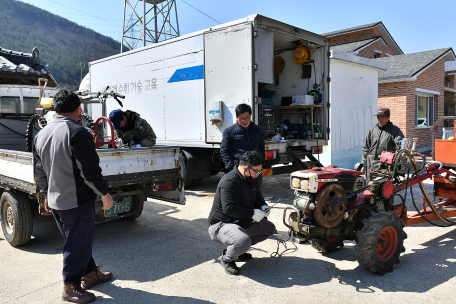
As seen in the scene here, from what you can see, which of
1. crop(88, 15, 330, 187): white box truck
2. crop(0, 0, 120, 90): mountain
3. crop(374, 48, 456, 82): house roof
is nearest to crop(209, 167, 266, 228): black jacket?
crop(88, 15, 330, 187): white box truck

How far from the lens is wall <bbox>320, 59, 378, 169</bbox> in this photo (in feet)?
31.6

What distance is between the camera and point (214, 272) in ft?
11.9

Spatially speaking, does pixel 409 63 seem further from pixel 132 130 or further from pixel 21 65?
pixel 21 65

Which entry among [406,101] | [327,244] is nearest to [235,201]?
[327,244]

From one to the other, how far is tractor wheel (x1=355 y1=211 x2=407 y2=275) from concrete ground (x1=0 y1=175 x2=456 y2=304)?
13cm

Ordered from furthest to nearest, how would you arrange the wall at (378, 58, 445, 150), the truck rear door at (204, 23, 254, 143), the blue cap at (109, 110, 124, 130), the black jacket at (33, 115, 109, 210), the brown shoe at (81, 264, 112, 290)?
the wall at (378, 58, 445, 150) → the truck rear door at (204, 23, 254, 143) → the blue cap at (109, 110, 124, 130) → the brown shoe at (81, 264, 112, 290) → the black jacket at (33, 115, 109, 210)

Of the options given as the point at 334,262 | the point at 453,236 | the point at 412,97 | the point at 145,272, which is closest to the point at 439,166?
the point at 453,236

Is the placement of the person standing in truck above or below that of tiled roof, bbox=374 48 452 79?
below

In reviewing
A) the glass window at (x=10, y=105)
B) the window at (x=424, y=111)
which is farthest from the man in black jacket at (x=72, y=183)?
the window at (x=424, y=111)

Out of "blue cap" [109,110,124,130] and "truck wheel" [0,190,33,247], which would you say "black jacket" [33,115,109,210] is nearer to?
"truck wheel" [0,190,33,247]

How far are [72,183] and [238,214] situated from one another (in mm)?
1537

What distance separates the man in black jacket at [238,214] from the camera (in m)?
3.47

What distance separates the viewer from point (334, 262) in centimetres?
382

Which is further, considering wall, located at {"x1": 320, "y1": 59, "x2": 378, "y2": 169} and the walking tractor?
wall, located at {"x1": 320, "y1": 59, "x2": 378, "y2": 169}
